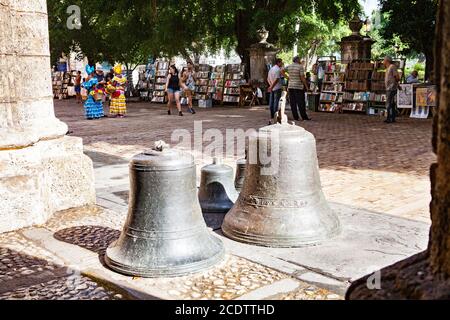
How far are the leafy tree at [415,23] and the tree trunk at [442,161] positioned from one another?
17308 millimetres

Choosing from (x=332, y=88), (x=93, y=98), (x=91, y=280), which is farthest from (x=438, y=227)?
(x=332, y=88)

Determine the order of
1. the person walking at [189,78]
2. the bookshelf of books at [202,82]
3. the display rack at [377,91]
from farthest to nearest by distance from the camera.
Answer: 1. the bookshelf of books at [202,82]
2. the person walking at [189,78]
3. the display rack at [377,91]

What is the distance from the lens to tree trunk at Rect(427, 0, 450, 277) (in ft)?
5.33

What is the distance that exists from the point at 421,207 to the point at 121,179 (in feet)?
13.5

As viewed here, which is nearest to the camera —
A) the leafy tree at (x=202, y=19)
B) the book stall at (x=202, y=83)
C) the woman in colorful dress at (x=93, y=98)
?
the woman in colorful dress at (x=93, y=98)

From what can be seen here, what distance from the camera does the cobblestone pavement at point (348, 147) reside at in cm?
660

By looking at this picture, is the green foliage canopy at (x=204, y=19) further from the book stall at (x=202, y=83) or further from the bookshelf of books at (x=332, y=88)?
the bookshelf of books at (x=332, y=88)

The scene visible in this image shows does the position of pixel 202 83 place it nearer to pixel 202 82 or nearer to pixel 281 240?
pixel 202 82

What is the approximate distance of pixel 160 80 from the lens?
86.6 ft

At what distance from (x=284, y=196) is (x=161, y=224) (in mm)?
1187

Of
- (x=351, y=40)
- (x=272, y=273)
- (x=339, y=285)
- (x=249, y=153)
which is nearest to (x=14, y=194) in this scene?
(x=249, y=153)

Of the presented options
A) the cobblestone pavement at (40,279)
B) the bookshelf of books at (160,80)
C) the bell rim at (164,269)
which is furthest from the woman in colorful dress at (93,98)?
the bell rim at (164,269)

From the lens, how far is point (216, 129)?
14.2 meters
